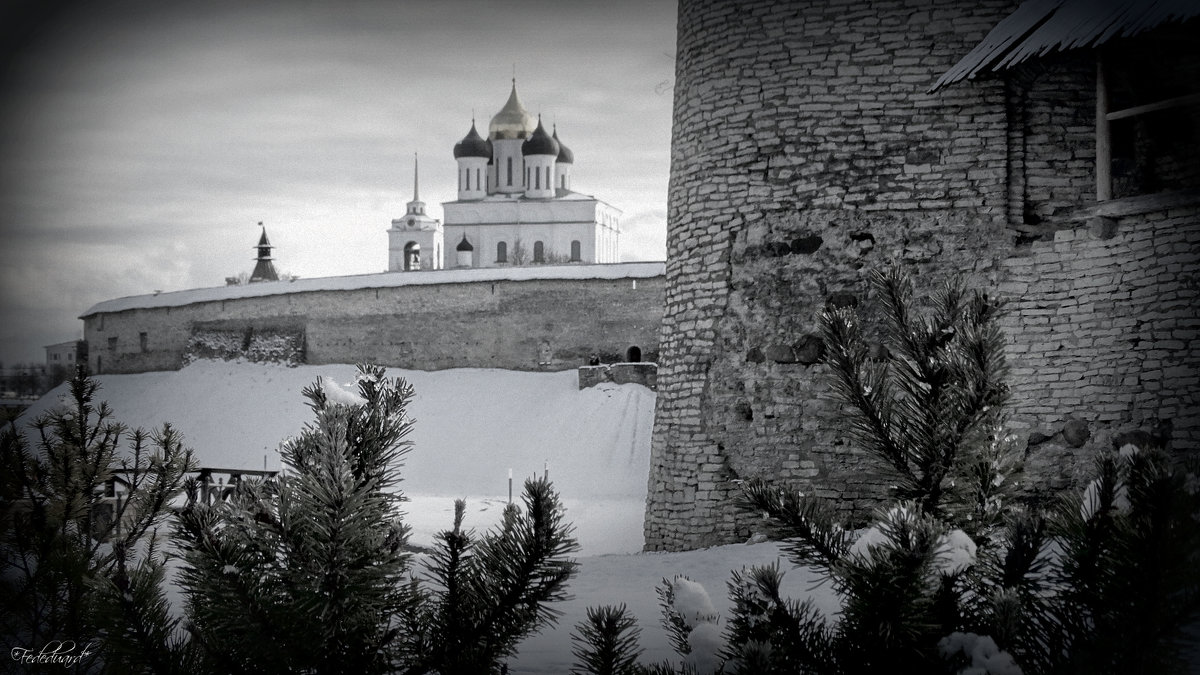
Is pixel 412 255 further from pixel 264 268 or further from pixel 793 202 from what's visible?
pixel 793 202

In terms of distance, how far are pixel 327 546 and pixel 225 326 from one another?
31.0 m

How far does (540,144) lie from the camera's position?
52.7 meters

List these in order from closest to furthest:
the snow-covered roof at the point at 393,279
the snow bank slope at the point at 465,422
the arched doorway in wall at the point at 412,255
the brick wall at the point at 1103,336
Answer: the brick wall at the point at 1103,336
the snow bank slope at the point at 465,422
the snow-covered roof at the point at 393,279
the arched doorway in wall at the point at 412,255

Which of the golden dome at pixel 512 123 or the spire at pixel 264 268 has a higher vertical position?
the golden dome at pixel 512 123

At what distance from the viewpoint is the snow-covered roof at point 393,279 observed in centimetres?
2717

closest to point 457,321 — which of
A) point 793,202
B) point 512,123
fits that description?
point 793,202

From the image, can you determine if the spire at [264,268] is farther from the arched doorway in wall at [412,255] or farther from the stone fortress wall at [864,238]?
the stone fortress wall at [864,238]

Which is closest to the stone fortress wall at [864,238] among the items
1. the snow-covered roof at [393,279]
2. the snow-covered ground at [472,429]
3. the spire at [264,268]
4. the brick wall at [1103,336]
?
the brick wall at [1103,336]

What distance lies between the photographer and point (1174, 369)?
6.04m

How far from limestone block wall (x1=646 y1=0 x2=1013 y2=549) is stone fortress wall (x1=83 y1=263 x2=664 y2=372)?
17.6 m

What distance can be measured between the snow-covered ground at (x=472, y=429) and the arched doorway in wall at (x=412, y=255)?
29395 millimetres

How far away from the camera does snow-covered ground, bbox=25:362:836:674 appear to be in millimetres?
17250

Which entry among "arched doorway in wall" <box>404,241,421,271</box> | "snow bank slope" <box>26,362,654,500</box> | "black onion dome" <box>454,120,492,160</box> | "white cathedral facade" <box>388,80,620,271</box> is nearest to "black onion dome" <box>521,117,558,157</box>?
"white cathedral facade" <box>388,80,620,271</box>

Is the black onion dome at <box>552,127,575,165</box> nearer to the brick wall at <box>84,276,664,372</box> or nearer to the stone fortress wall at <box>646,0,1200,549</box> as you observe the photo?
the brick wall at <box>84,276,664,372</box>
